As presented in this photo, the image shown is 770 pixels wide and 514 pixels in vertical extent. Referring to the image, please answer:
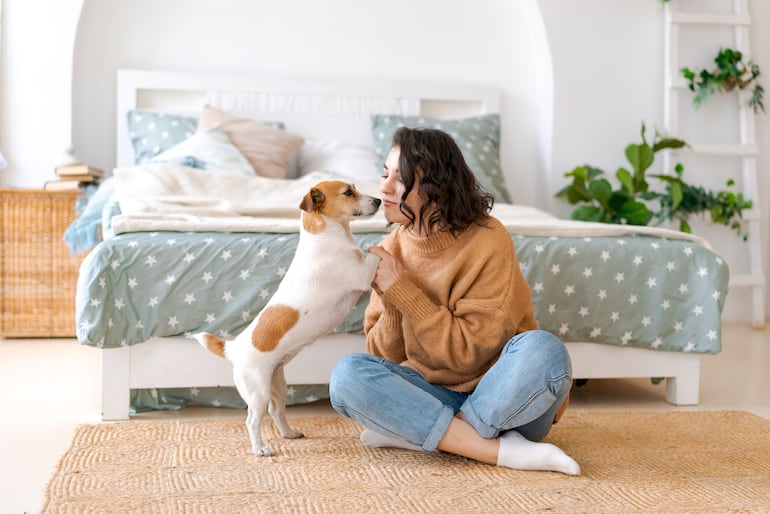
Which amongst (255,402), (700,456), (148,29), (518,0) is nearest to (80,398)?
(255,402)

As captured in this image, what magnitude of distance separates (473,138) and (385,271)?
2307 millimetres

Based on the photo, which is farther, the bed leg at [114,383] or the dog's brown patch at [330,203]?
the bed leg at [114,383]

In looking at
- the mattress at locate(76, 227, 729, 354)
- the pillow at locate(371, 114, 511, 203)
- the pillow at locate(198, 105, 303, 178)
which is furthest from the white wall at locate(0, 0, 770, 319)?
the mattress at locate(76, 227, 729, 354)

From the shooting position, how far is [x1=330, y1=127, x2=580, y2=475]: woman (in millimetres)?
1669

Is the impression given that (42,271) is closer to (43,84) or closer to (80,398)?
(43,84)

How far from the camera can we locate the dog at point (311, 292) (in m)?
1.77

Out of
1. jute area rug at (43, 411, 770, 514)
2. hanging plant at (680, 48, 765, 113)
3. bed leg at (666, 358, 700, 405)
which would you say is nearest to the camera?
jute area rug at (43, 411, 770, 514)

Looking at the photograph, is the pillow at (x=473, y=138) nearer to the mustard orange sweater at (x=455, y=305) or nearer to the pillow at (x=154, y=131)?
the pillow at (x=154, y=131)

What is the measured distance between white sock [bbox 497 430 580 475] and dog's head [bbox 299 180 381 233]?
547 mm

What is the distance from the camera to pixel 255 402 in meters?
1.79

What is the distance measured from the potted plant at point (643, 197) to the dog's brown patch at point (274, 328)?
2551 millimetres

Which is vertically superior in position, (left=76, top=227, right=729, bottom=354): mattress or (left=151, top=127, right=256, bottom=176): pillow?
(left=151, top=127, right=256, bottom=176): pillow

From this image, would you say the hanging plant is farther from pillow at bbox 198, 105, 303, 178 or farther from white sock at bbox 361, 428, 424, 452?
white sock at bbox 361, 428, 424, 452

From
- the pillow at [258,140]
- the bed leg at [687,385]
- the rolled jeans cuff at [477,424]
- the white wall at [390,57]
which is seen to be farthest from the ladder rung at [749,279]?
the rolled jeans cuff at [477,424]
